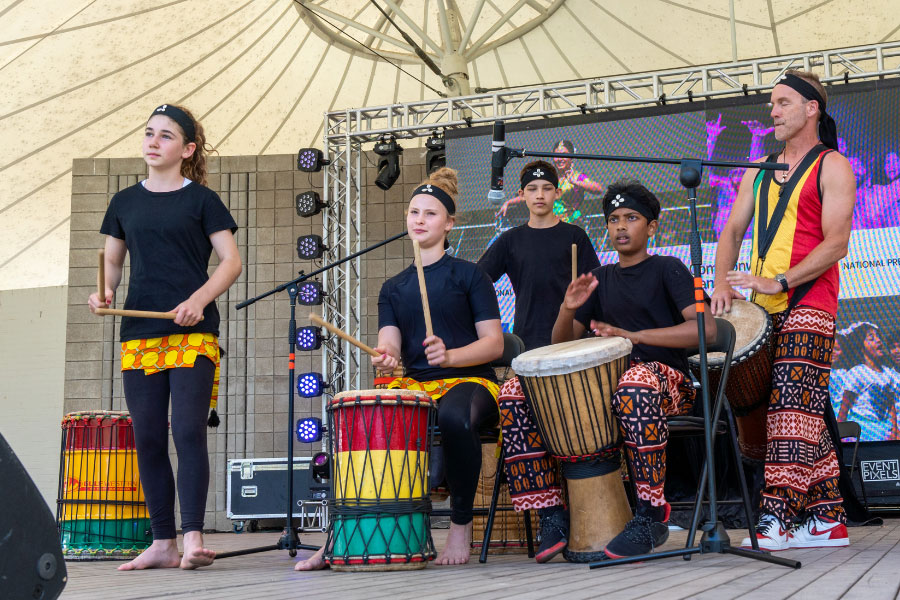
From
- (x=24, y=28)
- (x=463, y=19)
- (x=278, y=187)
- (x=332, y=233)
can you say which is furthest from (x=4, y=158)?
(x=463, y=19)

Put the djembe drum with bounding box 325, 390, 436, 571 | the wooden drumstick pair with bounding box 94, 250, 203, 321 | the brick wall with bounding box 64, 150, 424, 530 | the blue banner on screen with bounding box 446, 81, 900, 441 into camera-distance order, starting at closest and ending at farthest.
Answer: the djembe drum with bounding box 325, 390, 436, 571 → the wooden drumstick pair with bounding box 94, 250, 203, 321 → the blue banner on screen with bounding box 446, 81, 900, 441 → the brick wall with bounding box 64, 150, 424, 530

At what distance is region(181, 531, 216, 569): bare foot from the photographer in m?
3.04

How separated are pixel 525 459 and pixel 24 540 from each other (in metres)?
1.97

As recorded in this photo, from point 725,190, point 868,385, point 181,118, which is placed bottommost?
point 868,385

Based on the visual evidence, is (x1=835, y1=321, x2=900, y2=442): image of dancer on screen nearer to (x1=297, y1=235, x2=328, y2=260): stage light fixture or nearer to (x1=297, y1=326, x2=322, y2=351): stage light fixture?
(x1=297, y1=326, x2=322, y2=351): stage light fixture

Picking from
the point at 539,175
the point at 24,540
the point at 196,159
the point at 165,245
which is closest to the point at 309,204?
the point at 539,175

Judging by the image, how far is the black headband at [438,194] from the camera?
11.2 feet

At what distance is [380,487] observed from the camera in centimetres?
289

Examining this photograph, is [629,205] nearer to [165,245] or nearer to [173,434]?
[165,245]

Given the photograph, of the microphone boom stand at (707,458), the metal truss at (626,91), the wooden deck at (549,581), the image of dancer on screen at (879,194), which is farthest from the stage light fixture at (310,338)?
the microphone boom stand at (707,458)

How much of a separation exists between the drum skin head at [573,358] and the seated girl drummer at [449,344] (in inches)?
9.1

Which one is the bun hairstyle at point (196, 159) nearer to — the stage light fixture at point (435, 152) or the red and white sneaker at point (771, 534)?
the red and white sneaker at point (771, 534)

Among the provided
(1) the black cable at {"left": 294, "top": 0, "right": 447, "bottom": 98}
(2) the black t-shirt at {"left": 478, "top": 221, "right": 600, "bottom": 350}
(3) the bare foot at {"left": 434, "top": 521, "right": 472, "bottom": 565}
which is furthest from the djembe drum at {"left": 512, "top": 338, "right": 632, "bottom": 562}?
(1) the black cable at {"left": 294, "top": 0, "right": 447, "bottom": 98}

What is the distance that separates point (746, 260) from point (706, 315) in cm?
408
